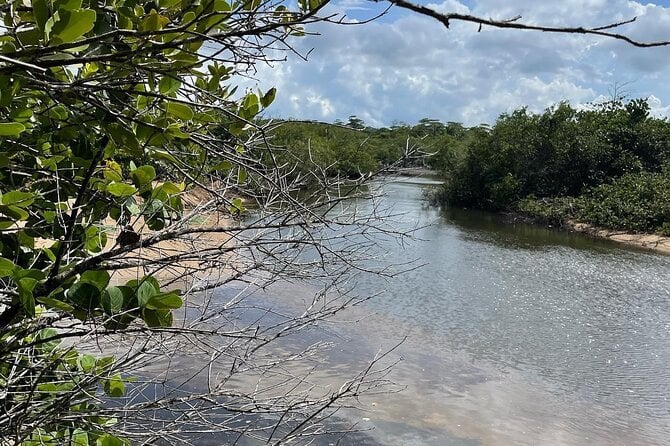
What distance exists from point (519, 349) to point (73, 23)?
34.5 ft

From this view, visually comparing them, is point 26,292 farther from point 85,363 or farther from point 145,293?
point 85,363

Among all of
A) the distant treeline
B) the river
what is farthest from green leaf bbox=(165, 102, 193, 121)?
the distant treeline

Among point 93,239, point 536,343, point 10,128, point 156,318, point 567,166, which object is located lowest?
point 536,343

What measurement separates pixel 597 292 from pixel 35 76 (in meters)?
15.1

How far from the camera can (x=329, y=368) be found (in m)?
9.05

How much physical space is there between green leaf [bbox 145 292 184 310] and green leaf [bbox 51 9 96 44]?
1.89 ft

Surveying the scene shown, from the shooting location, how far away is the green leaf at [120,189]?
1.54 meters

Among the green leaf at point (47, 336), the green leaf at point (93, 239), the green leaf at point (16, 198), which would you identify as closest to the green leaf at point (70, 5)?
the green leaf at point (16, 198)

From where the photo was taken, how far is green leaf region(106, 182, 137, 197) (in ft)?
5.05

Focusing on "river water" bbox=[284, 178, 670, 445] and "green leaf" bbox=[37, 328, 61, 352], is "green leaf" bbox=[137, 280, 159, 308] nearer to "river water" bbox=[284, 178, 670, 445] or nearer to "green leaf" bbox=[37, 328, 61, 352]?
→ "green leaf" bbox=[37, 328, 61, 352]

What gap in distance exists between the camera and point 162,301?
4.50 feet

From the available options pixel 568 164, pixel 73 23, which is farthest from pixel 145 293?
pixel 568 164

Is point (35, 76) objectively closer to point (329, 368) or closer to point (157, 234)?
point (157, 234)

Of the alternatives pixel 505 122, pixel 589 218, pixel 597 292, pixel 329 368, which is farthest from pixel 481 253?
pixel 505 122
